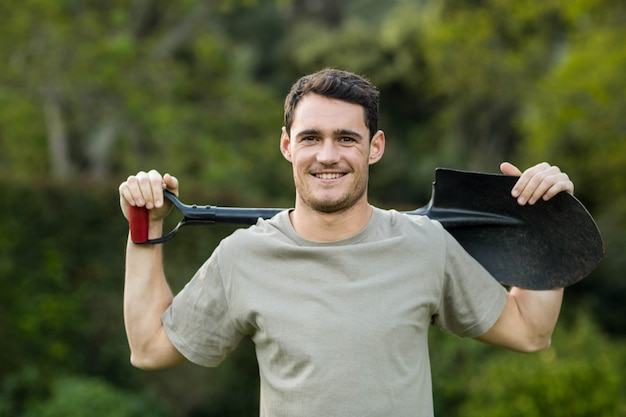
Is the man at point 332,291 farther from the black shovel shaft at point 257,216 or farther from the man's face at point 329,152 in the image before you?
the black shovel shaft at point 257,216

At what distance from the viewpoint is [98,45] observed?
468 inches

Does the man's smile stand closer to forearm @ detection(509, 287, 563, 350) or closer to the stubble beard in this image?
the stubble beard

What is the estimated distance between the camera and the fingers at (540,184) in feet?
7.45

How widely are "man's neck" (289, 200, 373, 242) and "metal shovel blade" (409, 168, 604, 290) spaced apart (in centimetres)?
32

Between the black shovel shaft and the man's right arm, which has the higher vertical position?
the black shovel shaft

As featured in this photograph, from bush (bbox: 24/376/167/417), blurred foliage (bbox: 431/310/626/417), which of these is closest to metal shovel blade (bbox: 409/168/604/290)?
blurred foliage (bbox: 431/310/626/417)

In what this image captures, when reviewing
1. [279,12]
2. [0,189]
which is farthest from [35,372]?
[279,12]

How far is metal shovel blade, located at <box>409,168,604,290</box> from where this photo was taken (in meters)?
2.39

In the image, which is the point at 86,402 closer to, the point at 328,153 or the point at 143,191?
the point at 143,191

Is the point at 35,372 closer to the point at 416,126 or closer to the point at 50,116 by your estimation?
the point at 50,116

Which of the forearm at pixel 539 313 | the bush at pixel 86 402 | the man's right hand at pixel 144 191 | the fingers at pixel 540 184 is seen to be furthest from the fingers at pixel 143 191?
the bush at pixel 86 402

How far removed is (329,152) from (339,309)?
1.29 ft

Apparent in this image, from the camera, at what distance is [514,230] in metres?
2.50

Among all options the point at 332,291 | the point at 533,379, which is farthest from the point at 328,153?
the point at 533,379
